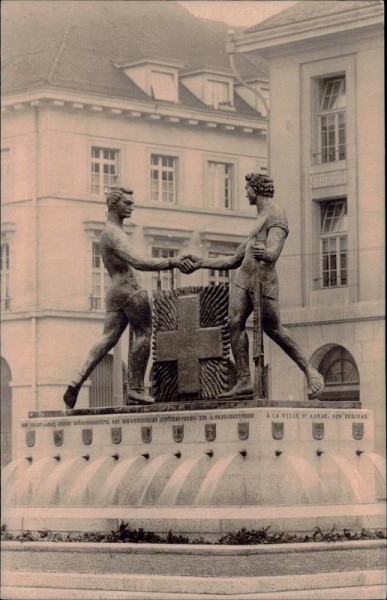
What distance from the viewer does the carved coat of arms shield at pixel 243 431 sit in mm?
22812

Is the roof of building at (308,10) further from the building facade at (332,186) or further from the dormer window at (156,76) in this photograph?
the dormer window at (156,76)

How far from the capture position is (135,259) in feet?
80.3

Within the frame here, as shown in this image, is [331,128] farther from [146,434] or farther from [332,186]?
[146,434]

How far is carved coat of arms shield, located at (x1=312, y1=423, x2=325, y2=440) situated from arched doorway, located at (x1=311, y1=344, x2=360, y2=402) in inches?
717

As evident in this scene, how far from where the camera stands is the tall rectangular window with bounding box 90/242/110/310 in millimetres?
46594

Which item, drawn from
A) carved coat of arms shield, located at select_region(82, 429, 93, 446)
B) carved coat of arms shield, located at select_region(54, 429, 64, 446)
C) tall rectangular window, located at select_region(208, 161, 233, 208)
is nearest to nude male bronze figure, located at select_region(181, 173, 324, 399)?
carved coat of arms shield, located at select_region(82, 429, 93, 446)

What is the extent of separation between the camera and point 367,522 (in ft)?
75.3

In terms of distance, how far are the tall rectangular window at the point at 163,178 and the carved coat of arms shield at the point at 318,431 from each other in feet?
83.0

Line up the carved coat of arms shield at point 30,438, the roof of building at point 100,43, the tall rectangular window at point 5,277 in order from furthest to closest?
the roof of building at point 100,43 → the tall rectangular window at point 5,277 → the carved coat of arms shield at point 30,438

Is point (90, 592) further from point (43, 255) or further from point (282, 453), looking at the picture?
point (43, 255)

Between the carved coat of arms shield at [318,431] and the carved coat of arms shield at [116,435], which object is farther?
the carved coat of arms shield at [116,435]

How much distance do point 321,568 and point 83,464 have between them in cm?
470

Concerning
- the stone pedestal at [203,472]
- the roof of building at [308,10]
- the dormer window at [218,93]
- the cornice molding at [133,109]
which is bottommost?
the stone pedestal at [203,472]

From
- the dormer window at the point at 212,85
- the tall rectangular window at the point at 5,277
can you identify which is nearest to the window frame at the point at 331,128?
the dormer window at the point at 212,85
